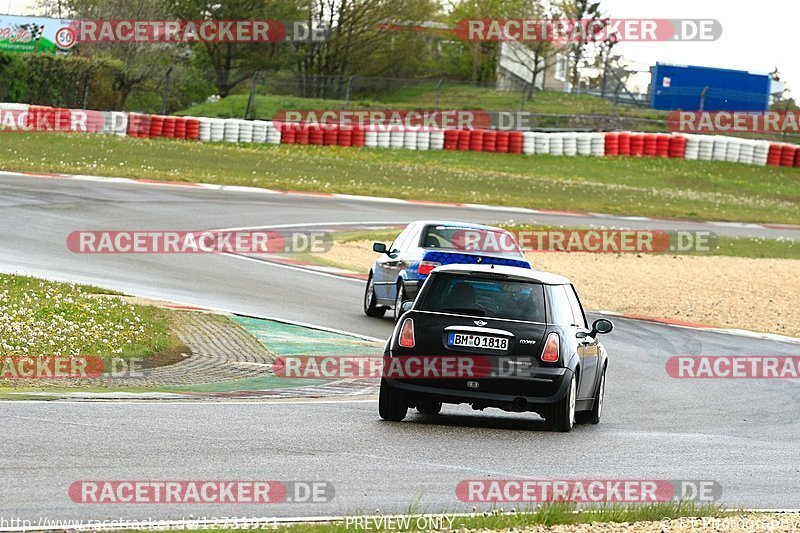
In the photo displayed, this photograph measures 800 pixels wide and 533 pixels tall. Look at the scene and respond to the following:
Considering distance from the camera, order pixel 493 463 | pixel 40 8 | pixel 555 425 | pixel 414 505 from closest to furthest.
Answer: pixel 414 505 < pixel 493 463 < pixel 555 425 < pixel 40 8

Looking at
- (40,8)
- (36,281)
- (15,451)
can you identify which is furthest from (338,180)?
(40,8)

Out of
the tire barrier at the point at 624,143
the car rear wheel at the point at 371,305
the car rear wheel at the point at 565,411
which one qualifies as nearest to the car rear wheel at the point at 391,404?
the car rear wheel at the point at 565,411

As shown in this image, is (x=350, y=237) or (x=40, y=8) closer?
(x=350, y=237)

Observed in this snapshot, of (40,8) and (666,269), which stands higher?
(40,8)

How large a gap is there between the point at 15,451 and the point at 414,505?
2.45m

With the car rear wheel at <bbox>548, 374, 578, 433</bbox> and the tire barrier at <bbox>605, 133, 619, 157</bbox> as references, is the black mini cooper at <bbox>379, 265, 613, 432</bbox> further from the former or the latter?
the tire barrier at <bbox>605, 133, 619, 157</bbox>

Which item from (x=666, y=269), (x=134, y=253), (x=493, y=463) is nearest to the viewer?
(x=493, y=463)

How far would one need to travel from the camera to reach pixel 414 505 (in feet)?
23.9

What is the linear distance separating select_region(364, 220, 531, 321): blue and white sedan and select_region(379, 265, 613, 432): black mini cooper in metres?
5.61

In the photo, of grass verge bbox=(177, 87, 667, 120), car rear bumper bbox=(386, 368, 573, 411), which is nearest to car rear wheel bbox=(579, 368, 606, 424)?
car rear bumper bbox=(386, 368, 573, 411)

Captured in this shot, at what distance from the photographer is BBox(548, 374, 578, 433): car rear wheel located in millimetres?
10867

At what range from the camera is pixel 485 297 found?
11016mm

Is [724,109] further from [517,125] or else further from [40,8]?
[40,8]

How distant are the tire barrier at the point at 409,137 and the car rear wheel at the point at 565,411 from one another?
31.7 m
